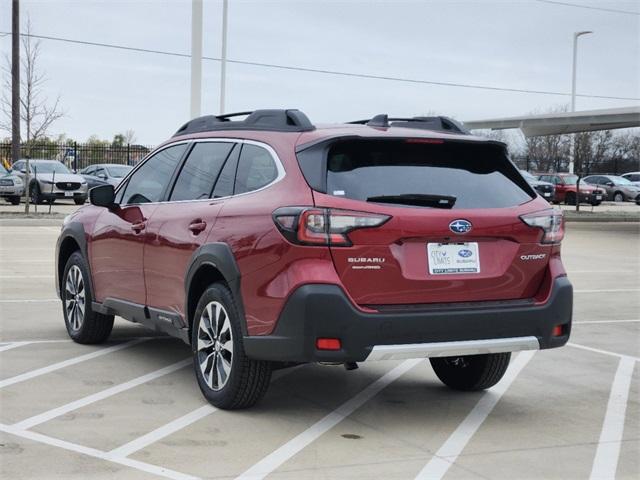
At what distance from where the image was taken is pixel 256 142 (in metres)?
6.40

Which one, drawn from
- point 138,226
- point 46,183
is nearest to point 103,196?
point 138,226

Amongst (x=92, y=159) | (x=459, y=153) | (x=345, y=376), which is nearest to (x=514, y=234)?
(x=459, y=153)

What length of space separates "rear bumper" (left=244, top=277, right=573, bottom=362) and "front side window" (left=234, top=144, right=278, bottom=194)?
89 cm

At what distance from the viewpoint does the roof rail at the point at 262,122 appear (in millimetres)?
6227

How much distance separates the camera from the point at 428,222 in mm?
5684

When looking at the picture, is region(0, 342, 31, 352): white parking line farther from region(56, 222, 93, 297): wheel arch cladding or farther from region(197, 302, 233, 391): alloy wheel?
region(197, 302, 233, 391): alloy wheel

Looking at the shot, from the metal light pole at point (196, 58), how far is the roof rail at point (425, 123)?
18.1 metres

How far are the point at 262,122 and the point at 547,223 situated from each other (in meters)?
1.90

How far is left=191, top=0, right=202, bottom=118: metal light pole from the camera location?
24484 millimetres

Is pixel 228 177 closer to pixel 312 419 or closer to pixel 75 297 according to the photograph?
pixel 312 419

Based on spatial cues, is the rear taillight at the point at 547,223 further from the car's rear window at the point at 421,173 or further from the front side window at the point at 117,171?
the front side window at the point at 117,171

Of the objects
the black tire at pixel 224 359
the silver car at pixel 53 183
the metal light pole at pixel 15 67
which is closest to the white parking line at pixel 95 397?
the black tire at pixel 224 359

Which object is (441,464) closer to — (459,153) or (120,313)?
(459,153)

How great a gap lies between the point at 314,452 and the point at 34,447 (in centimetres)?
146
